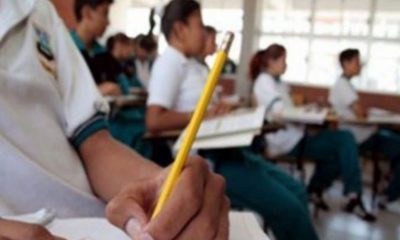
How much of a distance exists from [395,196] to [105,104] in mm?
3829

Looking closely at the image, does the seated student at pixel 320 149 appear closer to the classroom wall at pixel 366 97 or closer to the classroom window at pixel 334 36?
the classroom wall at pixel 366 97

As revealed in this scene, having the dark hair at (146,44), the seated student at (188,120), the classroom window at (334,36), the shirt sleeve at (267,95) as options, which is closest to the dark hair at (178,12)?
the seated student at (188,120)

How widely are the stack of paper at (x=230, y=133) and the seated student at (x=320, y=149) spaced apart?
1.75 m

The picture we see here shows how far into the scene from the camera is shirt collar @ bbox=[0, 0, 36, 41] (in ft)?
2.12

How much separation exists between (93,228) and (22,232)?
5.0 inches

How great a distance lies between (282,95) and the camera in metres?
4.05

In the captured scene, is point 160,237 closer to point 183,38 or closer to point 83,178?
point 83,178

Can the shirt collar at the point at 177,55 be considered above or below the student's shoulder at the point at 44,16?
below

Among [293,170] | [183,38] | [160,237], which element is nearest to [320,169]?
[293,170]

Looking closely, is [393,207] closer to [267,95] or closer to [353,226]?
[353,226]

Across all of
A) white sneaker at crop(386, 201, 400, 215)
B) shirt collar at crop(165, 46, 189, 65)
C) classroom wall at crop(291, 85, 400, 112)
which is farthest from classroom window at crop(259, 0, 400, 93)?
shirt collar at crop(165, 46, 189, 65)

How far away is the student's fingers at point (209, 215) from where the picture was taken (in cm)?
41

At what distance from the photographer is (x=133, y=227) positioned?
1.35ft

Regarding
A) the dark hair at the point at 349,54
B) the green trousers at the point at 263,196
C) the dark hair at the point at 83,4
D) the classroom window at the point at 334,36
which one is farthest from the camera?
the classroom window at the point at 334,36
